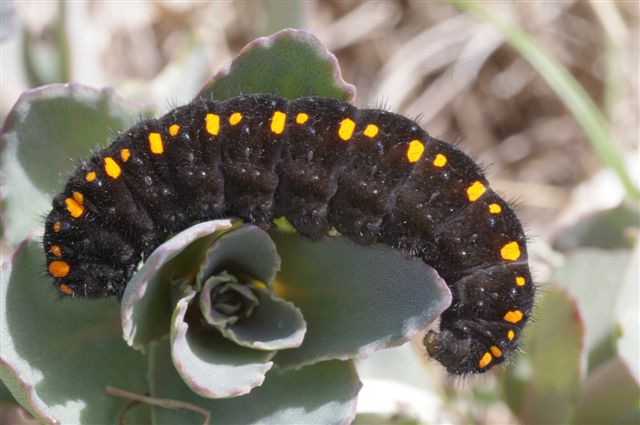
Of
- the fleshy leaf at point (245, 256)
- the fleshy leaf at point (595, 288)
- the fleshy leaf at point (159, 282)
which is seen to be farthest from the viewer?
the fleshy leaf at point (595, 288)

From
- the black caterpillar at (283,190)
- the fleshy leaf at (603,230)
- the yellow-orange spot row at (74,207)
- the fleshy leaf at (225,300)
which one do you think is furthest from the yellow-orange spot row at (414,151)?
the fleshy leaf at (603,230)

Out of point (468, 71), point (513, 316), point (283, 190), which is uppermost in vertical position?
point (283, 190)

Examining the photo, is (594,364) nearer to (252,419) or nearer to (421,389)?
(421,389)

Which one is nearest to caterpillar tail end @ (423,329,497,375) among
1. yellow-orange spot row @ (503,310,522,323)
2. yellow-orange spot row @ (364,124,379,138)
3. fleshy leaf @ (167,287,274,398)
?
yellow-orange spot row @ (503,310,522,323)

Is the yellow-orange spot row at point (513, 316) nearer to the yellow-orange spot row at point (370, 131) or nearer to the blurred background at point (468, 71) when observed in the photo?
the yellow-orange spot row at point (370, 131)

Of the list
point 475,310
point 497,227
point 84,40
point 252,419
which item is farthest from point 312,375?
point 84,40

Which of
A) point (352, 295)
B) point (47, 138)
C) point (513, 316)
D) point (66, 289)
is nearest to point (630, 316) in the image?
point (513, 316)

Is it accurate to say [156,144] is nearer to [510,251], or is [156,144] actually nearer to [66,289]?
[66,289]
